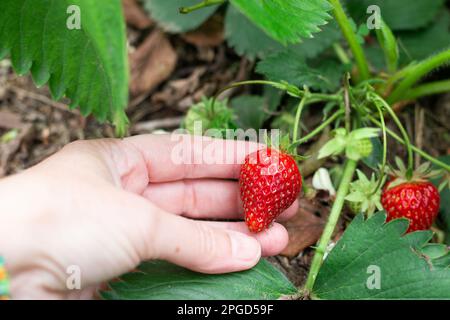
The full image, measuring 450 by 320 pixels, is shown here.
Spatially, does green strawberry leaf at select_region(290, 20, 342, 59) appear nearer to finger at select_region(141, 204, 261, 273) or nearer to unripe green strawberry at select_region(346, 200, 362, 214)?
unripe green strawberry at select_region(346, 200, 362, 214)

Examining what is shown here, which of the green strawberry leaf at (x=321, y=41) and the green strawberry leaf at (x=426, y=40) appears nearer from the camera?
the green strawberry leaf at (x=321, y=41)

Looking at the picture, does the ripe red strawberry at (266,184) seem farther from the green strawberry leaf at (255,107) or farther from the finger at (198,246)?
the green strawberry leaf at (255,107)

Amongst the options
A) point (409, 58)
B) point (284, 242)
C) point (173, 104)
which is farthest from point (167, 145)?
point (409, 58)

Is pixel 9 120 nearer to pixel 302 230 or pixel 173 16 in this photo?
pixel 173 16

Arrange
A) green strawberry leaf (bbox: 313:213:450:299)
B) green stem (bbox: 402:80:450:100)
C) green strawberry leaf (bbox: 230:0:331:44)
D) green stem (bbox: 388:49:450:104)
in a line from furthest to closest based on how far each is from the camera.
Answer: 1. green stem (bbox: 402:80:450:100)
2. green stem (bbox: 388:49:450:104)
3. green strawberry leaf (bbox: 313:213:450:299)
4. green strawberry leaf (bbox: 230:0:331:44)

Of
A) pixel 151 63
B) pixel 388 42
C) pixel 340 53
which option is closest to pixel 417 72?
pixel 388 42

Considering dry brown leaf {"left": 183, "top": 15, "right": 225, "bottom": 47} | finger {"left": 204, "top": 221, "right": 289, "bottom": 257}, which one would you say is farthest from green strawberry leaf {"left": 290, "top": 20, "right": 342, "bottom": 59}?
finger {"left": 204, "top": 221, "right": 289, "bottom": 257}

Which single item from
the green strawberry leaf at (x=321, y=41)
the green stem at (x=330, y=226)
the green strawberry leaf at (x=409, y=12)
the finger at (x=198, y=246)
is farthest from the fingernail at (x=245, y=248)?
the green strawberry leaf at (x=409, y=12)
